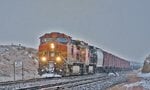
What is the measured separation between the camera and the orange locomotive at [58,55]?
33.4 meters

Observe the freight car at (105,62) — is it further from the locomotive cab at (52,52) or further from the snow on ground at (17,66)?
the locomotive cab at (52,52)

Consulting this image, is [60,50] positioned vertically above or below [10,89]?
above

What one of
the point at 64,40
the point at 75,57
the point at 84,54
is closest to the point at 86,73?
the point at 84,54

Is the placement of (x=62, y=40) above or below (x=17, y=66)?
above

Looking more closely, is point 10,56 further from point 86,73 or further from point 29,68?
point 86,73

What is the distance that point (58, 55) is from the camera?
3431 centimetres

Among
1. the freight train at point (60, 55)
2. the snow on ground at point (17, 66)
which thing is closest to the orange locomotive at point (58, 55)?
the freight train at point (60, 55)

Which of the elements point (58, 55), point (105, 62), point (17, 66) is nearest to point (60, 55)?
point (58, 55)

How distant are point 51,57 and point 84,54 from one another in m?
7.92

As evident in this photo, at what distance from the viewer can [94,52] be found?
4991 cm

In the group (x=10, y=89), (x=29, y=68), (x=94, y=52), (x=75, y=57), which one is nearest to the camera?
(x=10, y=89)

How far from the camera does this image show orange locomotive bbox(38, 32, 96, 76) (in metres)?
33.4

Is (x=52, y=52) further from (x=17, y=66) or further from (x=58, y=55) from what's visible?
(x=17, y=66)

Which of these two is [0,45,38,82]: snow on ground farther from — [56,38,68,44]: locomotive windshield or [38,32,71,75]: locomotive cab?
[56,38,68,44]: locomotive windshield
